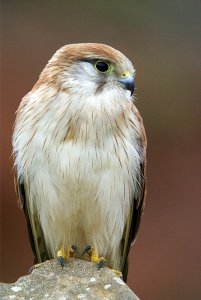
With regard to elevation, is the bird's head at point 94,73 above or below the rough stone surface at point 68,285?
above

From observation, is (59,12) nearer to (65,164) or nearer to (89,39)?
(89,39)

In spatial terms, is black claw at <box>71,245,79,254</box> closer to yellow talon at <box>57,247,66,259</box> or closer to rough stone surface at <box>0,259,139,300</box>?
yellow talon at <box>57,247,66,259</box>

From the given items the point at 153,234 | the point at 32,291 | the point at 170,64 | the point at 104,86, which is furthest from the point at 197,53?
the point at 32,291

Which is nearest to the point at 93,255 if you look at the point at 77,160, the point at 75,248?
the point at 75,248

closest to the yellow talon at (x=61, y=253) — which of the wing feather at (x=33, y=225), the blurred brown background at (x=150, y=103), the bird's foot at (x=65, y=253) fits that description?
the bird's foot at (x=65, y=253)

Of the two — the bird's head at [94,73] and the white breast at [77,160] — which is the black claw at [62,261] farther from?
the bird's head at [94,73]

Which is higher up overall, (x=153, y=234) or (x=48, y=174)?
(x=48, y=174)
